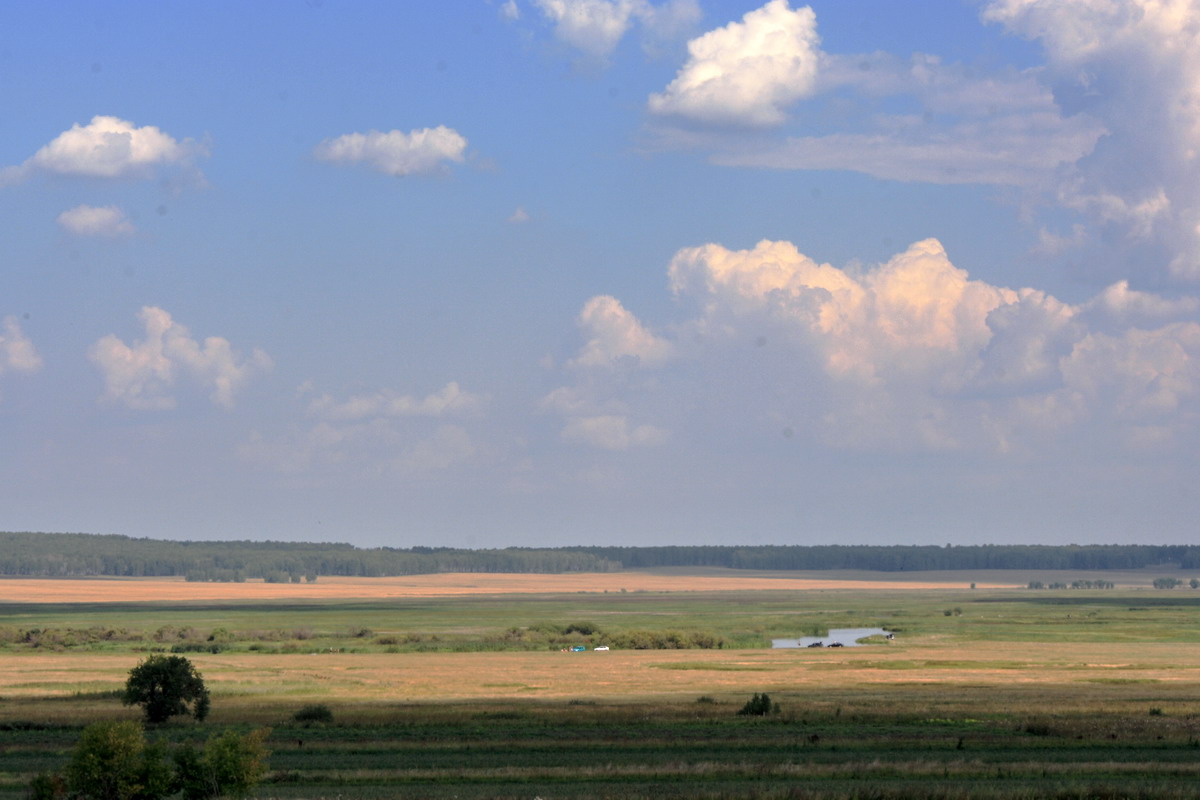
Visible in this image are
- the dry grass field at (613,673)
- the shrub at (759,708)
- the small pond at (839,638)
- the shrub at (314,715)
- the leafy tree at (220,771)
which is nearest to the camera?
the leafy tree at (220,771)

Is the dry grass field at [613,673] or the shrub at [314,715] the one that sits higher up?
the shrub at [314,715]

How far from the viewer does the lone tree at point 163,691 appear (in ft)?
176

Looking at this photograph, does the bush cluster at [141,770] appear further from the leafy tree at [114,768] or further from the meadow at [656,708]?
the meadow at [656,708]

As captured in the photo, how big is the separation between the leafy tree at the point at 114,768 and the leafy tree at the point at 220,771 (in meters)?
0.63

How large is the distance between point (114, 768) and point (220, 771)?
2.18 m

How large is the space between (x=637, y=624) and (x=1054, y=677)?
68858 mm

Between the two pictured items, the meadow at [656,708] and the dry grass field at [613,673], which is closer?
the meadow at [656,708]

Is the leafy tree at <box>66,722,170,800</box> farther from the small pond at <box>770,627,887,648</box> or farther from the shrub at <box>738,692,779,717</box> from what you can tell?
the small pond at <box>770,627,887,648</box>

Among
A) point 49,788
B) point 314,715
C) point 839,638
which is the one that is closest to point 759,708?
point 314,715

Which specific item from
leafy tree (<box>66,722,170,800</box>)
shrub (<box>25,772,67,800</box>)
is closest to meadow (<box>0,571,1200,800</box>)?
leafy tree (<box>66,722,170,800</box>)

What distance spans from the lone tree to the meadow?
83cm

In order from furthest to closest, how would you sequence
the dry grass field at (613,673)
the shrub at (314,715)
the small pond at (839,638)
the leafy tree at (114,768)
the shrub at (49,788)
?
the small pond at (839,638)
the dry grass field at (613,673)
the shrub at (314,715)
the leafy tree at (114,768)
the shrub at (49,788)

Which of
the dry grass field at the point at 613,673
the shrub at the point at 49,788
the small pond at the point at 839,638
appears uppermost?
the shrub at the point at 49,788

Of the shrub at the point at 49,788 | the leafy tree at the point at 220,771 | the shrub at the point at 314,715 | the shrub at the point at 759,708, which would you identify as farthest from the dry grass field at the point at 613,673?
the shrub at the point at 49,788
